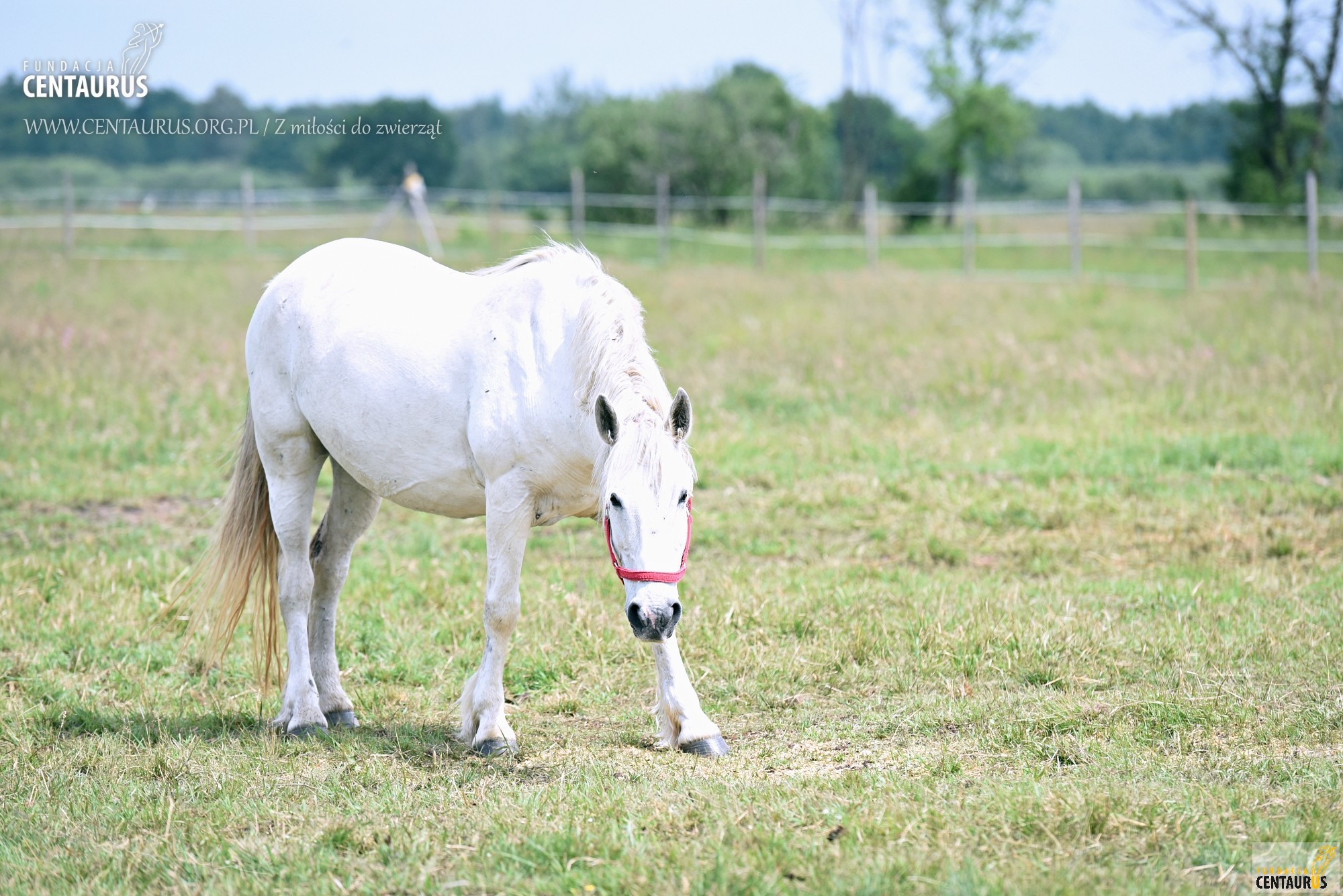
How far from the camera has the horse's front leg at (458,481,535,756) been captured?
401 centimetres

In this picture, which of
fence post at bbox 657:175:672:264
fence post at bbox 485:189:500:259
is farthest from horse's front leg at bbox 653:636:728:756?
fence post at bbox 657:175:672:264

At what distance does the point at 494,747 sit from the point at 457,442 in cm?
108

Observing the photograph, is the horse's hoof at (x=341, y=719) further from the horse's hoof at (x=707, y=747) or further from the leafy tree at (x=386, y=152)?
the leafy tree at (x=386, y=152)

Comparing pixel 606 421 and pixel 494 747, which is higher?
pixel 606 421

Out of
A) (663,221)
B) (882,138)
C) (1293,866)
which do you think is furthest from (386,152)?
(1293,866)

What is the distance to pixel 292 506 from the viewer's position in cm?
461

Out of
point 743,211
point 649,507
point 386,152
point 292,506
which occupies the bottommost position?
point 292,506

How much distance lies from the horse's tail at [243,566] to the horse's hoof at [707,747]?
5.87 ft

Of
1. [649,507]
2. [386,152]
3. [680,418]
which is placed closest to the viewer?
[649,507]

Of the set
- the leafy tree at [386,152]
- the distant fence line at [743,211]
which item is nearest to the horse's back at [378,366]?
the distant fence line at [743,211]

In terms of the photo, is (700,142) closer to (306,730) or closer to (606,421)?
(306,730)

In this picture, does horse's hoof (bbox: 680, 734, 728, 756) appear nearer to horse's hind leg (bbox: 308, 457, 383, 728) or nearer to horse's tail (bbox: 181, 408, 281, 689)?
horse's hind leg (bbox: 308, 457, 383, 728)

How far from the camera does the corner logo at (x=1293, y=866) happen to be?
2.67 m

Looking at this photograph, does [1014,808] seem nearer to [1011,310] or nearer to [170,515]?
[170,515]
